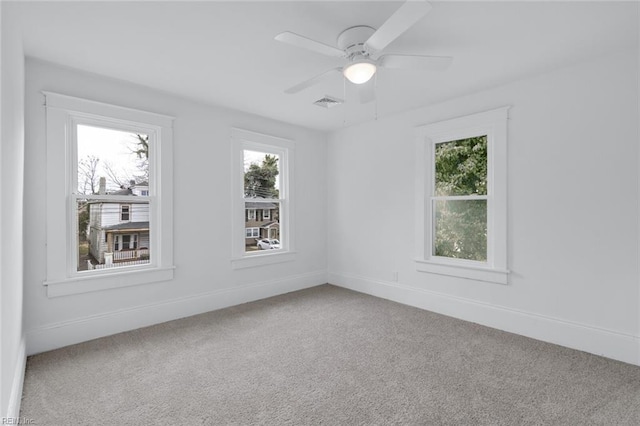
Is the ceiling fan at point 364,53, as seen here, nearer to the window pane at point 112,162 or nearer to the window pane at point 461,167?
the window pane at point 461,167

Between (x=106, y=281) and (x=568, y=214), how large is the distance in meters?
4.27

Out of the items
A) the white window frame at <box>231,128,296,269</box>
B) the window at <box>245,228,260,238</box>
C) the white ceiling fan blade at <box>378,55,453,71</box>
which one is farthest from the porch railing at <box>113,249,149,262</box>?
the white ceiling fan blade at <box>378,55,453,71</box>

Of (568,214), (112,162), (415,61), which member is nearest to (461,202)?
(568,214)

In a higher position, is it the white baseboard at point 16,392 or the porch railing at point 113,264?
the porch railing at point 113,264

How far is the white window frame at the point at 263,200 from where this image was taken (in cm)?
406

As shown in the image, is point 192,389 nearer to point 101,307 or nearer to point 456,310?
point 101,307

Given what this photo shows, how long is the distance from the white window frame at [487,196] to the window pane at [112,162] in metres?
3.11

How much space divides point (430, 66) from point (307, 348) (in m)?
2.41

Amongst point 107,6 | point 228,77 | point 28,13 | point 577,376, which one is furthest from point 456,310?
point 28,13

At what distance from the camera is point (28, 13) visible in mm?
2059

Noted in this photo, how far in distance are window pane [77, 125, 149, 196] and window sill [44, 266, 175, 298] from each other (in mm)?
797

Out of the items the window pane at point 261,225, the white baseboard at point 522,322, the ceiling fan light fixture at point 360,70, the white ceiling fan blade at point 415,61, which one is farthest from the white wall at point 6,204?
the white baseboard at point 522,322

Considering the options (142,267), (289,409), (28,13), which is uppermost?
(28,13)

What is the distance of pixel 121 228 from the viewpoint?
3281 mm
